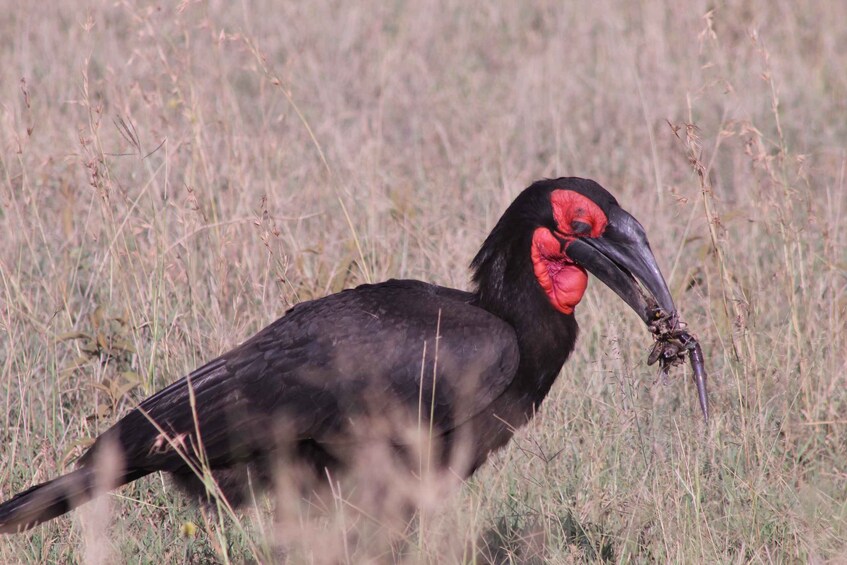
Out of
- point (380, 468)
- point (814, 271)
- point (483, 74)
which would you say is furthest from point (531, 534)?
point (483, 74)

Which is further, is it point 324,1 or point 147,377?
point 324,1

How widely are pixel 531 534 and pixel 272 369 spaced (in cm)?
91

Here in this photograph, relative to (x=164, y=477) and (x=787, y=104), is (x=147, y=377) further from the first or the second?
(x=787, y=104)

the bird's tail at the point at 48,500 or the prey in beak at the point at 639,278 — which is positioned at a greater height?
the prey in beak at the point at 639,278

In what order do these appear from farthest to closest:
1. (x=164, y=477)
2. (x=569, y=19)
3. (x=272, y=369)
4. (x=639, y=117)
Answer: (x=569, y=19), (x=639, y=117), (x=164, y=477), (x=272, y=369)

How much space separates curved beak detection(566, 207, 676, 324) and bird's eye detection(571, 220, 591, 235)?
1.1 inches

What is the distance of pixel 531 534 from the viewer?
3738mm

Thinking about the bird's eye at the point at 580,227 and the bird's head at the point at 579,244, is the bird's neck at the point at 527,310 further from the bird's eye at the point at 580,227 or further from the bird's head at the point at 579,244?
the bird's eye at the point at 580,227

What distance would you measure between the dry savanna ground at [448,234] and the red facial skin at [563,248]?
332 mm

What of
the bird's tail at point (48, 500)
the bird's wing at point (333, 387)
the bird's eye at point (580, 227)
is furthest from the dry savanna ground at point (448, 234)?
the bird's eye at point (580, 227)

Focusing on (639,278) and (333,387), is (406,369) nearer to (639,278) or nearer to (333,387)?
(333,387)

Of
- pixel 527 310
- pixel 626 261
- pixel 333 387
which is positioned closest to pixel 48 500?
pixel 333 387

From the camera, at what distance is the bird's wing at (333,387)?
3.59m

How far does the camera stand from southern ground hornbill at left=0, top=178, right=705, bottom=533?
11.8ft
